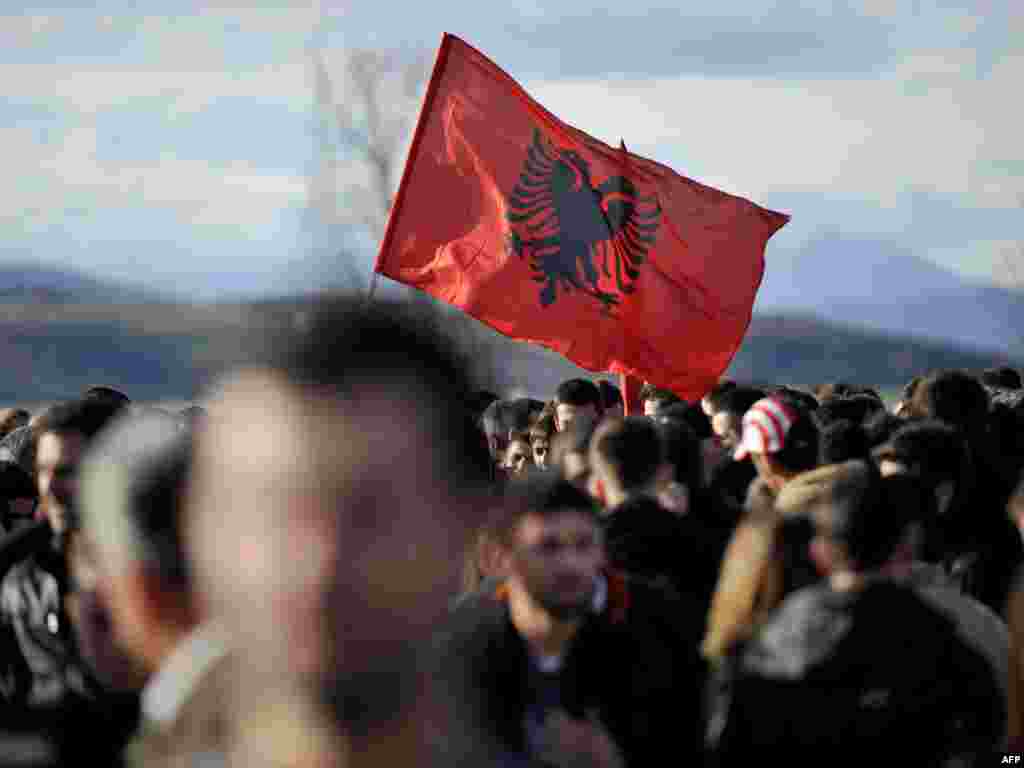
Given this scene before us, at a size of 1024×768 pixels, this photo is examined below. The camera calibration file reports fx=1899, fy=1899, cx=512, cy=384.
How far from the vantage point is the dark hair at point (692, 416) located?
36.7 feet

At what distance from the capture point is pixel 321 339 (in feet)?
5.28

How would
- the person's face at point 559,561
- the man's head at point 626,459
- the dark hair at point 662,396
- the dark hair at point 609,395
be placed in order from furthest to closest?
1. the dark hair at point 609,395
2. the dark hair at point 662,396
3. the man's head at point 626,459
4. the person's face at point 559,561

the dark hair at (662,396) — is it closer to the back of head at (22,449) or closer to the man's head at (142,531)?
the back of head at (22,449)

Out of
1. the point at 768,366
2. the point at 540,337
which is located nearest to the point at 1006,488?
the point at 540,337

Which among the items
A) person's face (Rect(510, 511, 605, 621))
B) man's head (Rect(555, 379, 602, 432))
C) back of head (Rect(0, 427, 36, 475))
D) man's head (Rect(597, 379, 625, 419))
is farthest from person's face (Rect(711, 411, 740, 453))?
person's face (Rect(510, 511, 605, 621))

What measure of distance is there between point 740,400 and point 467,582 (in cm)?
537

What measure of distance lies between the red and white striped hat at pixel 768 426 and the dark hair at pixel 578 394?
→ 11.2 feet

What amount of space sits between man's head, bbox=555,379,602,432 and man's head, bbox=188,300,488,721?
9.04 m

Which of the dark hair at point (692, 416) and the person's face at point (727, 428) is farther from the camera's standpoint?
the dark hair at point (692, 416)

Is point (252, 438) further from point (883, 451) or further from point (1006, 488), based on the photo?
point (1006, 488)

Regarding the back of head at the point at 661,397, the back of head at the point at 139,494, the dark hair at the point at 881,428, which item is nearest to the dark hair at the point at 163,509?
the back of head at the point at 139,494

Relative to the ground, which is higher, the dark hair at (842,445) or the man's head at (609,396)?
the dark hair at (842,445)

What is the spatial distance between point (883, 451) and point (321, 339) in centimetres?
559

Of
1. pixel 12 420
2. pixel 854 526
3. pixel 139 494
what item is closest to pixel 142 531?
pixel 139 494
